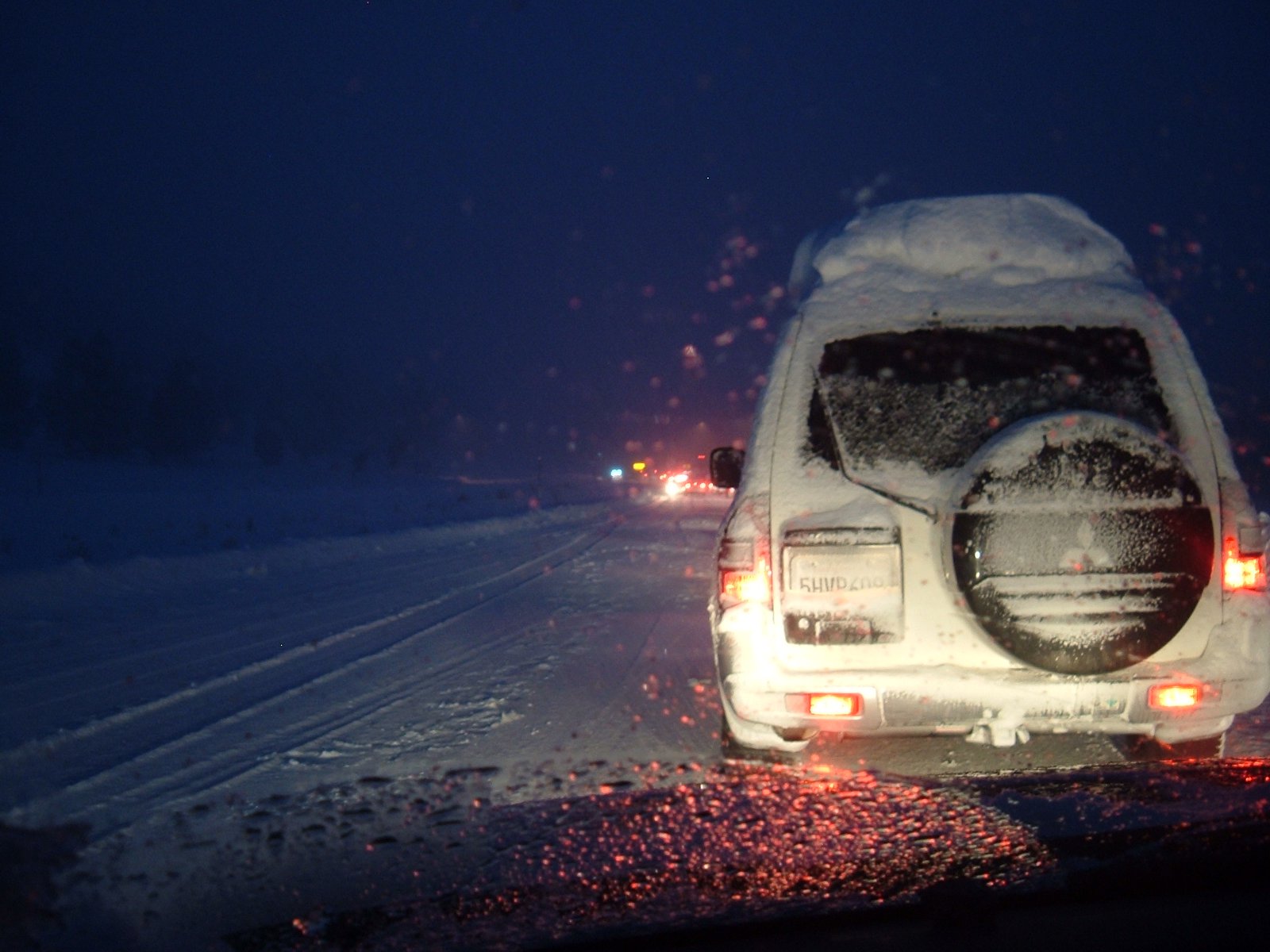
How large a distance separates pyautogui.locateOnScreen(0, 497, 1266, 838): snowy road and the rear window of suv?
5.95 feet

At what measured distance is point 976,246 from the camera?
4.49m

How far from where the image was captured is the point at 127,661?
8.54 meters

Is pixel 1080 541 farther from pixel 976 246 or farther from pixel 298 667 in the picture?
pixel 298 667

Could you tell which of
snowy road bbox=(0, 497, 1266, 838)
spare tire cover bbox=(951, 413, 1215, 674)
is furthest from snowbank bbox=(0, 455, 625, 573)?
spare tire cover bbox=(951, 413, 1215, 674)

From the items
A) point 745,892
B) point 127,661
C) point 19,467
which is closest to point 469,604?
point 127,661

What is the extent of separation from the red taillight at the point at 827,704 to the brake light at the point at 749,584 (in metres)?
0.41

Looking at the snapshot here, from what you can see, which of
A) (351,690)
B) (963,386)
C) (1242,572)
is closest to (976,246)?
(963,386)

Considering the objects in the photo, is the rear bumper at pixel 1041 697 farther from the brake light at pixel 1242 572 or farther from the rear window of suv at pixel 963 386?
the rear window of suv at pixel 963 386

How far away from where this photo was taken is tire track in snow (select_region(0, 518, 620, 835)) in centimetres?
497

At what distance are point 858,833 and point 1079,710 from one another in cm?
108

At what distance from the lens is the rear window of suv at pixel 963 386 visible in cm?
421

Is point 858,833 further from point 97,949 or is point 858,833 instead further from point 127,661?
point 127,661

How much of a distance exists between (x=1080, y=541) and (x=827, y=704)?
116 centimetres

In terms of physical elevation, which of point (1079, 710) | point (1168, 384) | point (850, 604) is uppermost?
point (1168, 384)
